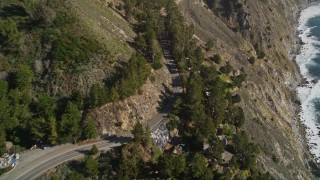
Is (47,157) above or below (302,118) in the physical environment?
above

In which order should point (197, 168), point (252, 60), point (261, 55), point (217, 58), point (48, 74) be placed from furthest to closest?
1. point (261, 55)
2. point (252, 60)
3. point (217, 58)
4. point (48, 74)
5. point (197, 168)

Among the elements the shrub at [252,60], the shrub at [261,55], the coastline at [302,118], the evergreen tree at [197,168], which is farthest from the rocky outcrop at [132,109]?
the shrub at [261,55]

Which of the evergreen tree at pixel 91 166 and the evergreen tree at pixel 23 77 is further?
the evergreen tree at pixel 23 77

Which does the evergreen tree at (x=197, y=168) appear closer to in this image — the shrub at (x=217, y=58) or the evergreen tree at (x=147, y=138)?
the evergreen tree at (x=147, y=138)

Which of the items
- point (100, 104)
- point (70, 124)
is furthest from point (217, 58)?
point (70, 124)

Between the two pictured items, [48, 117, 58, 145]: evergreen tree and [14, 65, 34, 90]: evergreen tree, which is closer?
[48, 117, 58, 145]: evergreen tree

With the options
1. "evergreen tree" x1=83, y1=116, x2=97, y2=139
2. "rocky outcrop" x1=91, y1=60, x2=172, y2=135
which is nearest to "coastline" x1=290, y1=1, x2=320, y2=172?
"rocky outcrop" x1=91, y1=60, x2=172, y2=135

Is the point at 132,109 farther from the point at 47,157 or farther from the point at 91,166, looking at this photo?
the point at 47,157

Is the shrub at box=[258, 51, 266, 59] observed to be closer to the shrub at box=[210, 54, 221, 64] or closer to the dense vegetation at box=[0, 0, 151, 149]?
the shrub at box=[210, 54, 221, 64]

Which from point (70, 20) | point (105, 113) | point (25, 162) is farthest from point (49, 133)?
point (70, 20)

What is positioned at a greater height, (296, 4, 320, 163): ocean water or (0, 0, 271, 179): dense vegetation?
(0, 0, 271, 179): dense vegetation
